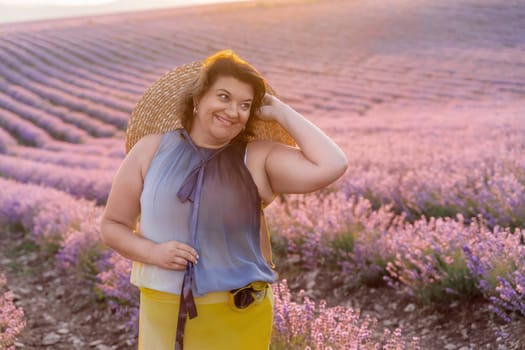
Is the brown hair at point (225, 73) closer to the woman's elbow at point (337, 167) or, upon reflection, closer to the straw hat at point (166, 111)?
the straw hat at point (166, 111)

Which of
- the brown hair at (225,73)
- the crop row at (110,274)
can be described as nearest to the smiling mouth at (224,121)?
the brown hair at (225,73)

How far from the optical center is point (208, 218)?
1850 millimetres

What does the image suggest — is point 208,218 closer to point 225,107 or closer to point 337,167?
point 225,107

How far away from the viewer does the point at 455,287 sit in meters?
3.44

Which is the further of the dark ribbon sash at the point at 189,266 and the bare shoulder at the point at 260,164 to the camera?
the bare shoulder at the point at 260,164

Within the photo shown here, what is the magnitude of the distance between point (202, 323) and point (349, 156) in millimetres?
5244

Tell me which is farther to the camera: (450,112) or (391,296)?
(450,112)

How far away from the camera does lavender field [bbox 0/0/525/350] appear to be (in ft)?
11.1

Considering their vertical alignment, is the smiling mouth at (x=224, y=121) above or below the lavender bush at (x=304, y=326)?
above

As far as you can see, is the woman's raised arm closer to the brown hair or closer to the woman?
the woman

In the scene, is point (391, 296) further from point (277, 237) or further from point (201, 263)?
point (201, 263)

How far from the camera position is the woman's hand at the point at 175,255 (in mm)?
1801

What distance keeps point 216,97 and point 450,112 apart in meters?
12.7

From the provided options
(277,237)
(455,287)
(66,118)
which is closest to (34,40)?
(66,118)
